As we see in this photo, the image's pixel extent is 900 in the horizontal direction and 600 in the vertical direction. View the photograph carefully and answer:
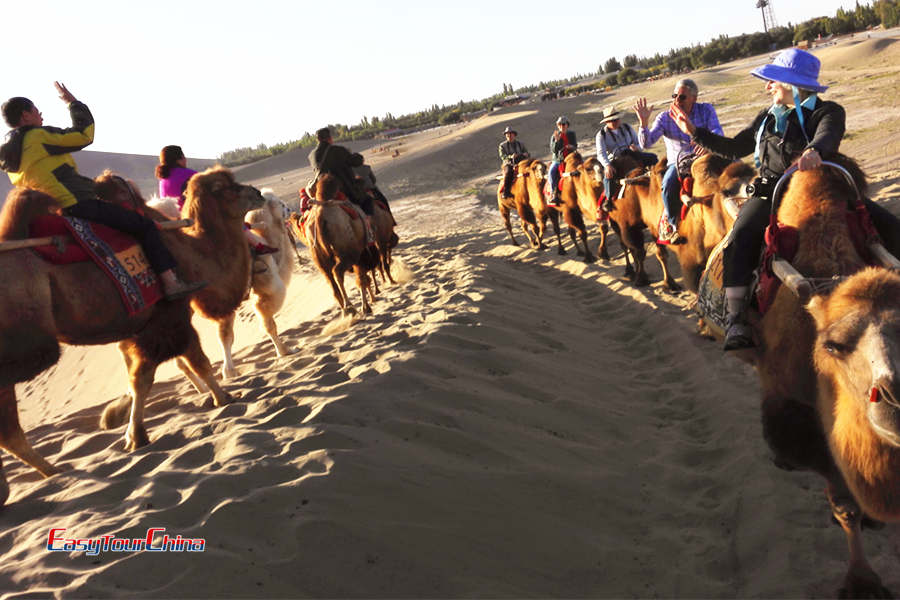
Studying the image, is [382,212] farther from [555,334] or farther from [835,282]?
[835,282]

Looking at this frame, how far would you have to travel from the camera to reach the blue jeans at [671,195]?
261 inches

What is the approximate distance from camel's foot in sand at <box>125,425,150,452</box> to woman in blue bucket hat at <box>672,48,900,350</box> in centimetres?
431

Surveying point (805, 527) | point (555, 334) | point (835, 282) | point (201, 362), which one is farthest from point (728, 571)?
point (201, 362)

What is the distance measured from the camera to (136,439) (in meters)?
4.59

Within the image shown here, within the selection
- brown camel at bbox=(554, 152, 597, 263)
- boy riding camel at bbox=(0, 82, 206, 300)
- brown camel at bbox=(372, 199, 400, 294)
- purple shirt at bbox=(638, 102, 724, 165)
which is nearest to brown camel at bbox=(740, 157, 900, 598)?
purple shirt at bbox=(638, 102, 724, 165)

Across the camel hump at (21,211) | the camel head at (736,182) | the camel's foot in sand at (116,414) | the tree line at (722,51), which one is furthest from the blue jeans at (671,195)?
the tree line at (722,51)

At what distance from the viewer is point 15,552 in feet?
9.70

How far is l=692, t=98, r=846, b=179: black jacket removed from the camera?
10.4 ft

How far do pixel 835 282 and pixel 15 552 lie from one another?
13.4 ft

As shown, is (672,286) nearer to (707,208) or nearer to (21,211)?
(707,208)

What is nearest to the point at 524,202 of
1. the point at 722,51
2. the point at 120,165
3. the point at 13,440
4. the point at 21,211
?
the point at 21,211

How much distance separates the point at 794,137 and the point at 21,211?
5.26 metres

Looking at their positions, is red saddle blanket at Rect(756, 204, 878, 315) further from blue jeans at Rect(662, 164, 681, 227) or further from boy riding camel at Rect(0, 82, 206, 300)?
boy riding camel at Rect(0, 82, 206, 300)

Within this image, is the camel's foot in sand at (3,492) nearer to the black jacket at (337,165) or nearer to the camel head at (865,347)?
the camel head at (865,347)
